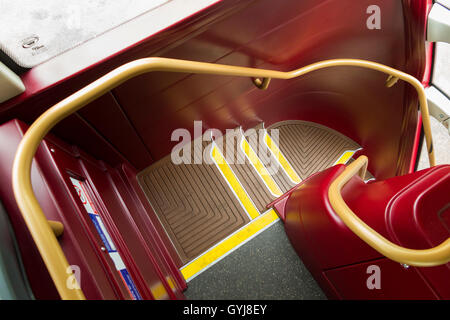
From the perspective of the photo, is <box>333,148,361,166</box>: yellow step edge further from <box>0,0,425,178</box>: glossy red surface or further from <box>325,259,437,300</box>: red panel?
<box>325,259,437,300</box>: red panel

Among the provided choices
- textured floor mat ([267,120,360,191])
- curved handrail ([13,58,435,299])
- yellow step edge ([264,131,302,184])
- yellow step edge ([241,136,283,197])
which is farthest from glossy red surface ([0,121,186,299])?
textured floor mat ([267,120,360,191])

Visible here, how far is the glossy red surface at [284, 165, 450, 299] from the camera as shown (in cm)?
103

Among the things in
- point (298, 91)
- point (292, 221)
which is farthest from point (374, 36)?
point (292, 221)

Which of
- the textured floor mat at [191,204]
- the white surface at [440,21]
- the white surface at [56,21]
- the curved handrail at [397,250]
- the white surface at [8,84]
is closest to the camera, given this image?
the curved handrail at [397,250]

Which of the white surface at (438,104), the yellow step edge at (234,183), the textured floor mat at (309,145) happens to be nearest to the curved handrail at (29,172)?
the yellow step edge at (234,183)

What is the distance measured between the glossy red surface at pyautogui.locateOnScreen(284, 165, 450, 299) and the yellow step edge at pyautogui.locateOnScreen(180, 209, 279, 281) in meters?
0.46

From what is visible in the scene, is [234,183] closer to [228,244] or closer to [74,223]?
[228,244]

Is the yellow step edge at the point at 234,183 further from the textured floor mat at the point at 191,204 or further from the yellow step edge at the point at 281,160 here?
the yellow step edge at the point at 281,160

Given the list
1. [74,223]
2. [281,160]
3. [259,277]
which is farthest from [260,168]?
[74,223]

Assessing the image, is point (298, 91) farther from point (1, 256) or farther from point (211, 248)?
point (1, 256)

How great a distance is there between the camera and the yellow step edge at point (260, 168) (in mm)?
2613

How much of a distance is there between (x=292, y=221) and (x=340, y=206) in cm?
76

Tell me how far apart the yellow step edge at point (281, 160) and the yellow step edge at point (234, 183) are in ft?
1.99
